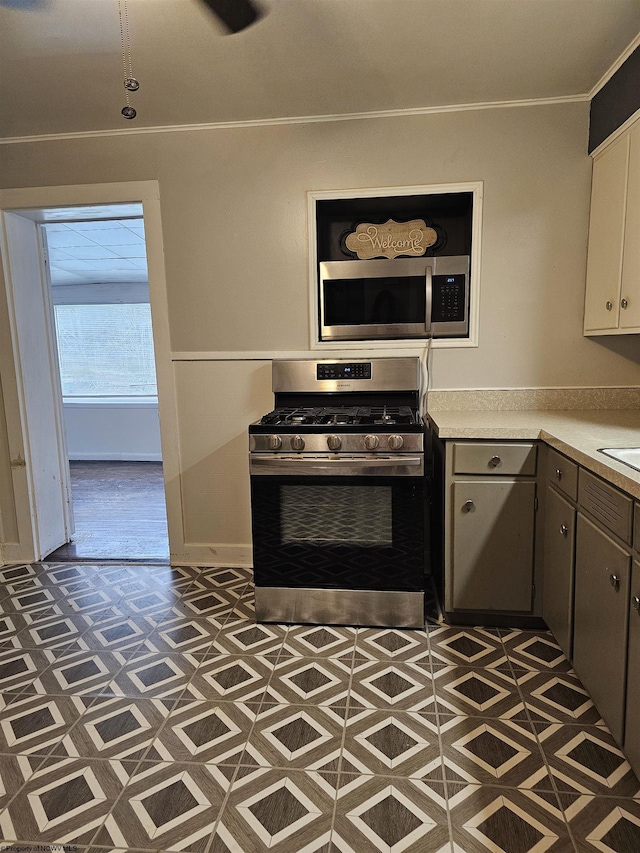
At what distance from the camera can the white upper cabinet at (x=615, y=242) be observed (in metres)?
2.12

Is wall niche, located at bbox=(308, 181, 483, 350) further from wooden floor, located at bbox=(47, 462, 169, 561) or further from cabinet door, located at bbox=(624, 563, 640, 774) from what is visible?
wooden floor, located at bbox=(47, 462, 169, 561)

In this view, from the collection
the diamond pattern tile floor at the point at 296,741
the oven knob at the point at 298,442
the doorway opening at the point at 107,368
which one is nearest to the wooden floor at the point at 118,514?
the doorway opening at the point at 107,368

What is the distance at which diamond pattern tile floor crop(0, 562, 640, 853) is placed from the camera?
1.39 metres

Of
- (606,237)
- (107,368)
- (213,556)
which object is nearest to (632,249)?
(606,237)

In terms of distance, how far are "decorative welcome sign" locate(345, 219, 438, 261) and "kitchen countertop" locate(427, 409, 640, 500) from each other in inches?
33.2

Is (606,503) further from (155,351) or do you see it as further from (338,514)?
(155,351)

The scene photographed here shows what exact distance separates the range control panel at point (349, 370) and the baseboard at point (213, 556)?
1.11 metres

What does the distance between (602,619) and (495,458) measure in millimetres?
738

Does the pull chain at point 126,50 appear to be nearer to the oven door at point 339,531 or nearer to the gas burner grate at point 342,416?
the gas burner grate at point 342,416

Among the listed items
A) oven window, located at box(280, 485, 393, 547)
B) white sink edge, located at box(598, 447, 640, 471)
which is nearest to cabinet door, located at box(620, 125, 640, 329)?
white sink edge, located at box(598, 447, 640, 471)

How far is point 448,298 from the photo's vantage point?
8.89 ft

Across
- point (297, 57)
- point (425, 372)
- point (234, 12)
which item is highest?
point (297, 57)

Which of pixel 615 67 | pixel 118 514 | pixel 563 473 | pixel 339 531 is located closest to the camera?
pixel 563 473

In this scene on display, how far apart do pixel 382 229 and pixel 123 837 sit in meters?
2.61
